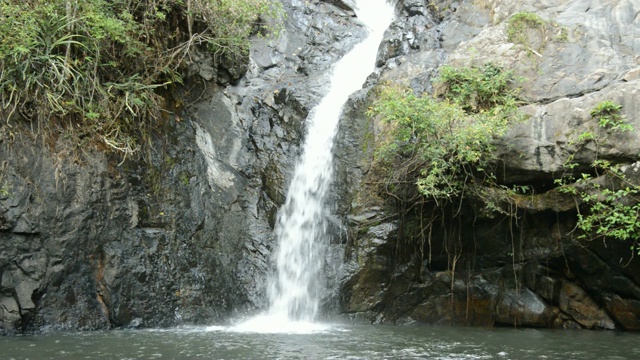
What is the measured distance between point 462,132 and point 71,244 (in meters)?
5.67

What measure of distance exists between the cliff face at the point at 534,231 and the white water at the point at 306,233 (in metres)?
0.47

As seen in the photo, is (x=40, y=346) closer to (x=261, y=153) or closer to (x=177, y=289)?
(x=177, y=289)

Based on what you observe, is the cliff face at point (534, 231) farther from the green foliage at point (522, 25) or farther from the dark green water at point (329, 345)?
the dark green water at point (329, 345)

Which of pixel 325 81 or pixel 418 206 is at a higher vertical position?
pixel 325 81

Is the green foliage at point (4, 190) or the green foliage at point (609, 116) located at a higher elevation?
the green foliage at point (609, 116)

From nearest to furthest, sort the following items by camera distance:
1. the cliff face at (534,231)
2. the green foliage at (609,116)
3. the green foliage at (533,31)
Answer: the green foliage at (609,116) < the cliff face at (534,231) < the green foliage at (533,31)

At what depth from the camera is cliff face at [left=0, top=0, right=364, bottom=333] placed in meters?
7.67

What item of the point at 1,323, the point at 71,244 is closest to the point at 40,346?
the point at 1,323

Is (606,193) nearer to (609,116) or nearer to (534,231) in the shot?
(609,116)

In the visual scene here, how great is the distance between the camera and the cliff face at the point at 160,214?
7.67 m

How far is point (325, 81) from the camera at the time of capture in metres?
11.8

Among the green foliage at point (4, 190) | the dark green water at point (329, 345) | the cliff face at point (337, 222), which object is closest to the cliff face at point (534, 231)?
the cliff face at point (337, 222)

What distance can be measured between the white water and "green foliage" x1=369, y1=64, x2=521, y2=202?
4.52 feet

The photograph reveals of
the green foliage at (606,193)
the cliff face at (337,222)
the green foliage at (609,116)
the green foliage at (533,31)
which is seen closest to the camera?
the green foliage at (606,193)
